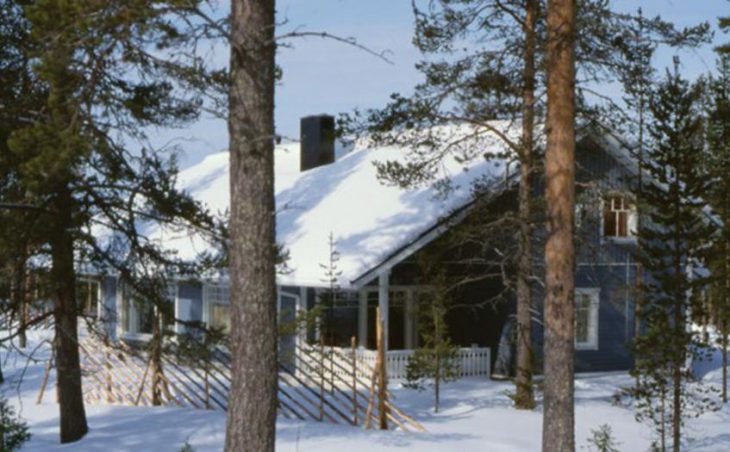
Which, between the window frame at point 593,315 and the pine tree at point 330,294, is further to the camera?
the window frame at point 593,315

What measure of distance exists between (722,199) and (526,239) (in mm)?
6205

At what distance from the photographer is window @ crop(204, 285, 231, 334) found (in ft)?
101

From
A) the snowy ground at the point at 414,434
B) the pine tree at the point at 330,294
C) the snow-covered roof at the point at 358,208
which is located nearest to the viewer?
the snowy ground at the point at 414,434

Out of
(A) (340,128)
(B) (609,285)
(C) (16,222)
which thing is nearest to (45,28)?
(C) (16,222)

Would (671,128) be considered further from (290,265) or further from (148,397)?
(148,397)

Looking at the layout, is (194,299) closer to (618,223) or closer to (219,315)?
(219,315)

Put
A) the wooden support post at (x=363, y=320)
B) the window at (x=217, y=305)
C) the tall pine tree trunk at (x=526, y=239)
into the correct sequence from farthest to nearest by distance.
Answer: the window at (x=217, y=305) < the wooden support post at (x=363, y=320) < the tall pine tree trunk at (x=526, y=239)

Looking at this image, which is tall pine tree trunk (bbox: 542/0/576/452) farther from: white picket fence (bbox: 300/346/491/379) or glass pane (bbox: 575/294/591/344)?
glass pane (bbox: 575/294/591/344)

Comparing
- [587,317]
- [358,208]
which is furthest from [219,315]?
[587,317]

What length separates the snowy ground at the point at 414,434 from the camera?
17.5 m

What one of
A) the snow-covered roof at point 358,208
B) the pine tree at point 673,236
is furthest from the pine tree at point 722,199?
the snow-covered roof at point 358,208

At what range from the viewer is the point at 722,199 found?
2505 cm

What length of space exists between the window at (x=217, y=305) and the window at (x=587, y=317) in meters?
9.40

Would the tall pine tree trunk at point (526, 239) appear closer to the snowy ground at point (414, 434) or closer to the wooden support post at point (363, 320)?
the snowy ground at point (414, 434)
